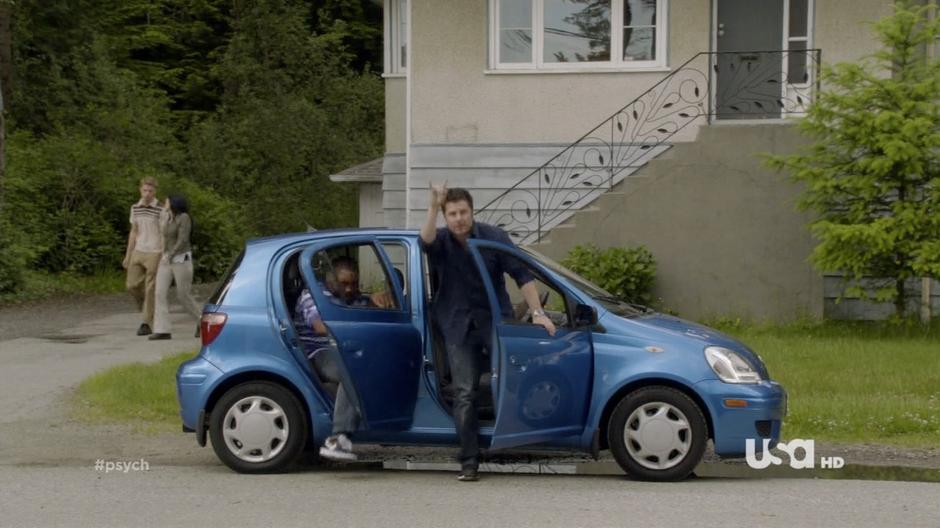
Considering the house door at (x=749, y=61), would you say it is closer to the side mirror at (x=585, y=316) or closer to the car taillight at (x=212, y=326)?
the side mirror at (x=585, y=316)

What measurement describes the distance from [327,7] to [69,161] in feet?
71.0

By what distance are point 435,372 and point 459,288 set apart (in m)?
0.57

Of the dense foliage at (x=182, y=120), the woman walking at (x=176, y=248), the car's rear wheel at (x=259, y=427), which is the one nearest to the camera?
the car's rear wheel at (x=259, y=427)

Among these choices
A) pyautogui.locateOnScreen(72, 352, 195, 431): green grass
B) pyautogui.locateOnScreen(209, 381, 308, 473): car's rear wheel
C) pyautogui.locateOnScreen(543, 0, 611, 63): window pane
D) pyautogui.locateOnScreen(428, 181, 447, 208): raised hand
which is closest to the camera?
pyautogui.locateOnScreen(428, 181, 447, 208): raised hand

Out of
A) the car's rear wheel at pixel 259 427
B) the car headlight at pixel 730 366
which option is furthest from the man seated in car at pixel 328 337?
the car headlight at pixel 730 366

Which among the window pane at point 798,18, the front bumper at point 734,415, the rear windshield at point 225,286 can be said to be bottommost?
the front bumper at point 734,415

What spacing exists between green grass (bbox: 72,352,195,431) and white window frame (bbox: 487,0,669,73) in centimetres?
693

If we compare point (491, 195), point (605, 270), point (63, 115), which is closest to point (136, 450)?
point (605, 270)

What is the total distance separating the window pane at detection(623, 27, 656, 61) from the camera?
18.8 metres

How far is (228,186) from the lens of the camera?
35469mm

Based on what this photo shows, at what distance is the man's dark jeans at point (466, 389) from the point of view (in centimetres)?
886

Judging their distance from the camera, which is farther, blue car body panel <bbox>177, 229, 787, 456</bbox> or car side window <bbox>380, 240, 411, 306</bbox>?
car side window <bbox>380, 240, 411, 306</bbox>

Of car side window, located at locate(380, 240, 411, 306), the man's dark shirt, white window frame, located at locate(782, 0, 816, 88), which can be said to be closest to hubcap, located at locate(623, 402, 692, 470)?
the man's dark shirt

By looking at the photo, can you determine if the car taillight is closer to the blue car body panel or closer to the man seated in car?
the blue car body panel
